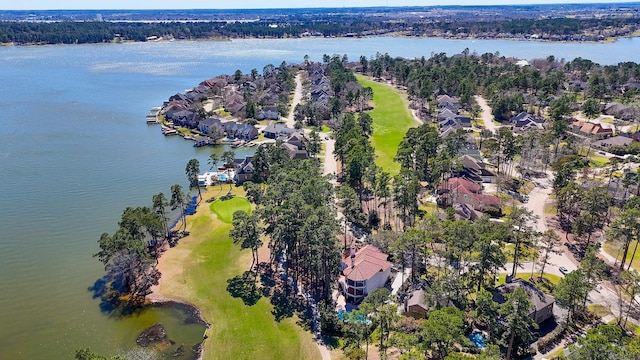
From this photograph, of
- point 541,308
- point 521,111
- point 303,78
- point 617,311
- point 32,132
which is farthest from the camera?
point 303,78

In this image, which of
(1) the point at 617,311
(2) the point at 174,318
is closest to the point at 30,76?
(2) the point at 174,318

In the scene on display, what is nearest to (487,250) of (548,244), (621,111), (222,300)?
(548,244)

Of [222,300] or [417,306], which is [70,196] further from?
[417,306]

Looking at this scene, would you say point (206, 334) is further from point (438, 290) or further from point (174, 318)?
point (438, 290)

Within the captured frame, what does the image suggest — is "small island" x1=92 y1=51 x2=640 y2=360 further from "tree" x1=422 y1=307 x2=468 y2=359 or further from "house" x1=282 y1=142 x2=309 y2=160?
"house" x1=282 y1=142 x2=309 y2=160

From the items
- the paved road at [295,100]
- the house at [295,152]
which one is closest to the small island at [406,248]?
the house at [295,152]

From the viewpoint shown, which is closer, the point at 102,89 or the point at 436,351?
the point at 436,351
